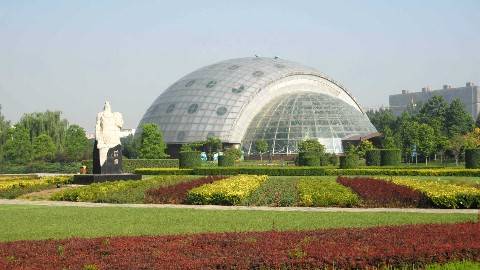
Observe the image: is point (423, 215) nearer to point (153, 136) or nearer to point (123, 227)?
point (123, 227)

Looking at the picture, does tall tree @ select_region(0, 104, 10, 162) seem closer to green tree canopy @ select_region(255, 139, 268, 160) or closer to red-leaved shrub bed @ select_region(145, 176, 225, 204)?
green tree canopy @ select_region(255, 139, 268, 160)

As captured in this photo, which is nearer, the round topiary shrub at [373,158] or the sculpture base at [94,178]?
the sculpture base at [94,178]

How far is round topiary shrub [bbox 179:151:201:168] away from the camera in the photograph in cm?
4397

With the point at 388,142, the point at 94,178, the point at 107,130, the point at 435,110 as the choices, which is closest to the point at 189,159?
the point at 107,130

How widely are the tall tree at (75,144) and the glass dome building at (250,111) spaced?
10.1 metres

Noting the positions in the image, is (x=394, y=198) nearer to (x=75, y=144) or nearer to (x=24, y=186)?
(x=24, y=186)

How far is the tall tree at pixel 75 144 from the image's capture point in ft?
190

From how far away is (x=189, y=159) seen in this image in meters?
44.0

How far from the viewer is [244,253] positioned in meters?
8.41

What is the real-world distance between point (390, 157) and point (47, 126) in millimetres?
36386

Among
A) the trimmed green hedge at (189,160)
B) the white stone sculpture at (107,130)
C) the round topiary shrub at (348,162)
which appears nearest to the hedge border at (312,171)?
the round topiary shrub at (348,162)

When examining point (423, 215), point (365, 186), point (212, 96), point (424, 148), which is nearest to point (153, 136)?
point (212, 96)

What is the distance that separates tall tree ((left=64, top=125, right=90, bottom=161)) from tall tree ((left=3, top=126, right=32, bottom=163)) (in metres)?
3.61

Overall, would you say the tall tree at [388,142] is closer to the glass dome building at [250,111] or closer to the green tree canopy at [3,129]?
the glass dome building at [250,111]
